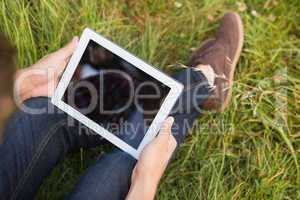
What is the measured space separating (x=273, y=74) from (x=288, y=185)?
0.42 m

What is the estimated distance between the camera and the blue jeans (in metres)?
1.29

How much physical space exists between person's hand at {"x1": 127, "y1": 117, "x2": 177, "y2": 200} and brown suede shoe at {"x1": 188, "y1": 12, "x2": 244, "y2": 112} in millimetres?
369

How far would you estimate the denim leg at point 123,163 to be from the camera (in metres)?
1.29

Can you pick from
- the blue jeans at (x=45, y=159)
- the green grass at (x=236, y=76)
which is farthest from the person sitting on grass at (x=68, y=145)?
the green grass at (x=236, y=76)

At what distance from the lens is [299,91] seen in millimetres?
1680

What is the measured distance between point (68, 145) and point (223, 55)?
0.68 metres

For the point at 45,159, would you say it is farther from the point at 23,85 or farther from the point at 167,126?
the point at 167,126

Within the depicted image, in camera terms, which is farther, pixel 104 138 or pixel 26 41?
pixel 26 41

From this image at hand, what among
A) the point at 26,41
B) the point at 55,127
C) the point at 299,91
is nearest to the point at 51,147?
the point at 55,127

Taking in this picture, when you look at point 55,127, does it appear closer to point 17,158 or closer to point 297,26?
point 17,158

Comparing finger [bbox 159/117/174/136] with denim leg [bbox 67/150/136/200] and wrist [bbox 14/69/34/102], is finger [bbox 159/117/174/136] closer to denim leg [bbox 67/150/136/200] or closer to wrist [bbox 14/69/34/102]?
denim leg [bbox 67/150/136/200]

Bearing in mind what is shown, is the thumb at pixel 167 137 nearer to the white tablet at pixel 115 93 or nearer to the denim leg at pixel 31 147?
the white tablet at pixel 115 93

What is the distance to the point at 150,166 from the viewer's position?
50.5 inches

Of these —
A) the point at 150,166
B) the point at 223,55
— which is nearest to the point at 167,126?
the point at 150,166
